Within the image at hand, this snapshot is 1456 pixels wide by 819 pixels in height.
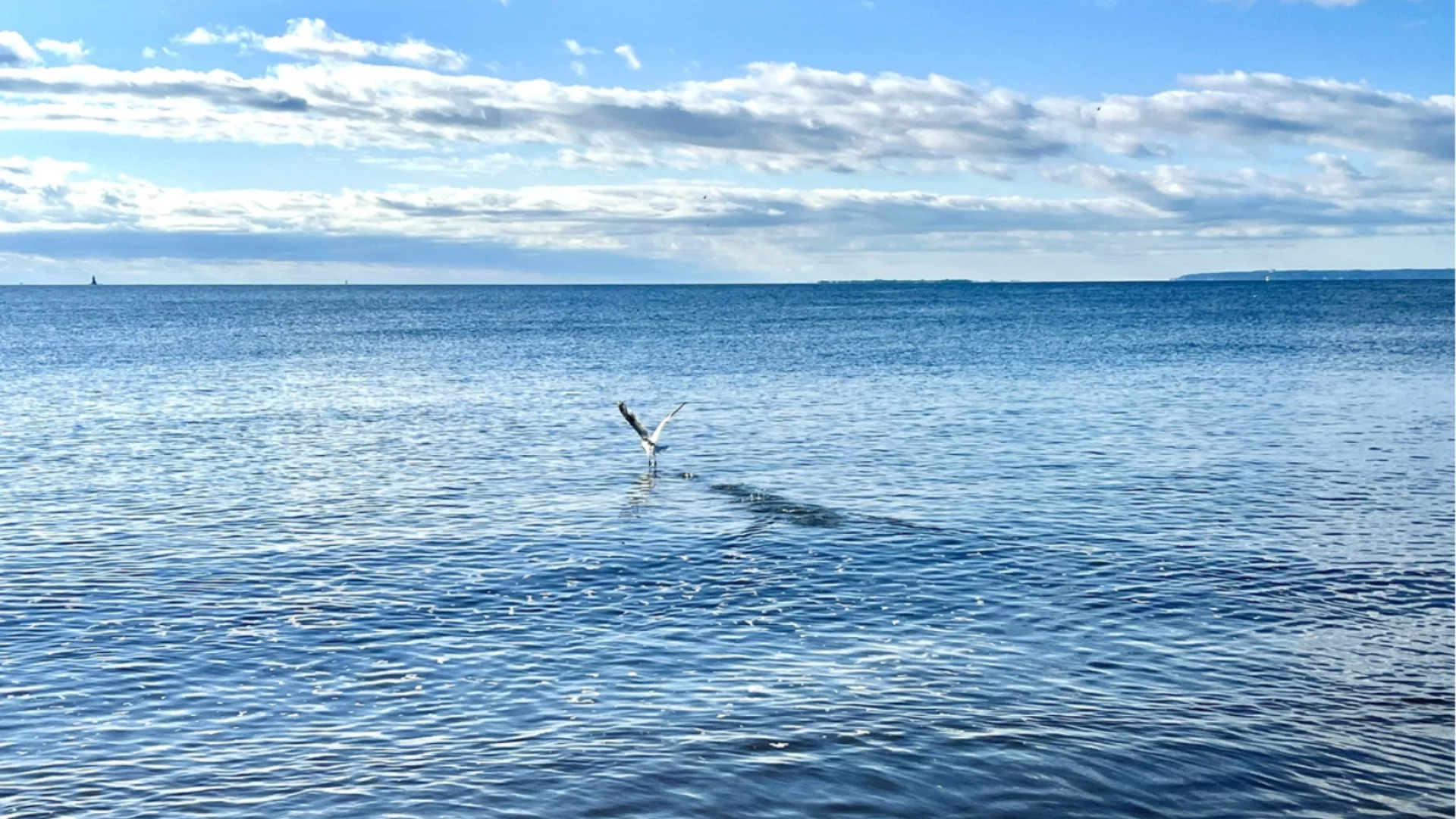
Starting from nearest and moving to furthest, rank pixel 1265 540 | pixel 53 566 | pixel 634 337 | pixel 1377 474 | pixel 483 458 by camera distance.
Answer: pixel 53 566 < pixel 1265 540 < pixel 1377 474 < pixel 483 458 < pixel 634 337

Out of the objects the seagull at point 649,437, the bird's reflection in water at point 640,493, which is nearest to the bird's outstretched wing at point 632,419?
the seagull at point 649,437

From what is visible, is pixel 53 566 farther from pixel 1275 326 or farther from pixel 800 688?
pixel 1275 326

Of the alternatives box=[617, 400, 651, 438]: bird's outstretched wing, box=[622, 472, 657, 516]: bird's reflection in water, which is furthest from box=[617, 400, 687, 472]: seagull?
box=[622, 472, 657, 516]: bird's reflection in water

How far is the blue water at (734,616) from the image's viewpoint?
806 inches

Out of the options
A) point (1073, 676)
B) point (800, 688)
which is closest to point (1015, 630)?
point (1073, 676)

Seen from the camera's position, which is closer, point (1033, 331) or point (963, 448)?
point (963, 448)

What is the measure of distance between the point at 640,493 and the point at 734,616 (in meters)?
16.7

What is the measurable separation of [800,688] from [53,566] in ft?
69.8

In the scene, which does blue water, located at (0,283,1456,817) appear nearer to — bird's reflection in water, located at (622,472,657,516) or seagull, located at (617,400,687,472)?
bird's reflection in water, located at (622,472,657,516)

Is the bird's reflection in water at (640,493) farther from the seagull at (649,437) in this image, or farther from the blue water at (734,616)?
the seagull at (649,437)

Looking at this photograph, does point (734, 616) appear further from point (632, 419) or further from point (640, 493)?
point (632, 419)

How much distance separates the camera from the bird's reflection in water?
1679 inches

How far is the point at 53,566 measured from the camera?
112 ft

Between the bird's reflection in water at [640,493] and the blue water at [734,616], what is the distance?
38 centimetres
